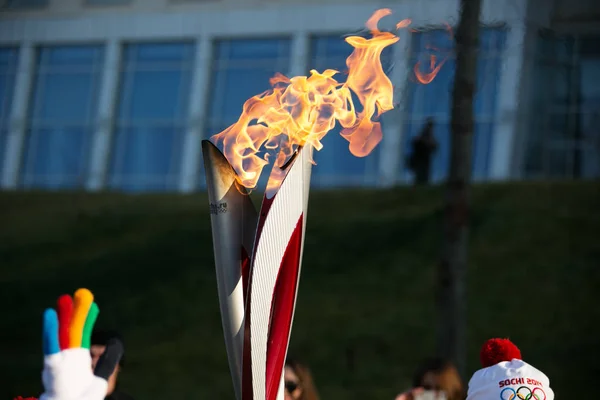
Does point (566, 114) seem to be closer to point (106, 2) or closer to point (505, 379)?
point (106, 2)

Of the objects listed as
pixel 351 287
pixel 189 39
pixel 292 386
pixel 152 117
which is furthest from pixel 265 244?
pixel 189 39

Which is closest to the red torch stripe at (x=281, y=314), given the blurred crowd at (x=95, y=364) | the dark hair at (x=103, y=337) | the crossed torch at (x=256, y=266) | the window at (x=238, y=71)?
the crossed torch at (x=256, y=266)

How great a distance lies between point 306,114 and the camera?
14.7 feet

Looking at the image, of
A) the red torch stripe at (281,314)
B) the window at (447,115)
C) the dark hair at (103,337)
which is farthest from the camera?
the window at (447,115)

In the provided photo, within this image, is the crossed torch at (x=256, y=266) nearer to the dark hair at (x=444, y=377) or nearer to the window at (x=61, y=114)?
the dark hair at (x=444, y=377)

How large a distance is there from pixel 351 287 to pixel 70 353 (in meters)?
7.59

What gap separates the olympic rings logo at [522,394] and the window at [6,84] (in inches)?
796

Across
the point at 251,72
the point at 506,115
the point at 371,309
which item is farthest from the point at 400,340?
the point at 251,72

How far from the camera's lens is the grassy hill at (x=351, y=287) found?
10211 mm

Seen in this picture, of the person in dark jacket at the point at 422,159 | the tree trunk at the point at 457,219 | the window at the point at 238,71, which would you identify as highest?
the window at the point at 238,71

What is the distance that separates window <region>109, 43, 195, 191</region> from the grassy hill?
5917mm

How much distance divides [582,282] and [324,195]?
446cm

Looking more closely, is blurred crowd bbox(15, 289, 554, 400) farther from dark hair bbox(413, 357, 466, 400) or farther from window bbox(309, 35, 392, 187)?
window bbox(309, 35, 392, 187)

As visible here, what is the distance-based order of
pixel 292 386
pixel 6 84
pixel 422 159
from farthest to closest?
pixel 6 84 < pixel 422 159 < pixel 292 386
